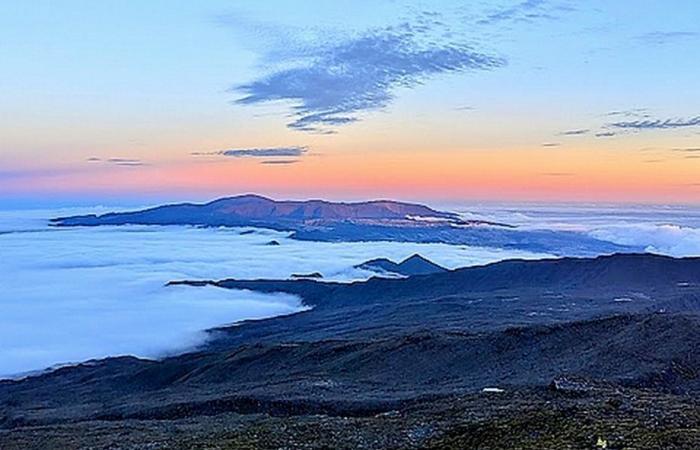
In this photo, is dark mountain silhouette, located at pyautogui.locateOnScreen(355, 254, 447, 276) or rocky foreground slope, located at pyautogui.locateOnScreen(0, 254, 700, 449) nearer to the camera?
rocky foreground slope, located at pyautogui.locateOnScreen(0, 254, 700, 449)

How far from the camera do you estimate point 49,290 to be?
172m

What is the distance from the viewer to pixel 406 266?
6954 inches

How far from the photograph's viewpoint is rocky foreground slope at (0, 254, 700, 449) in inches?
888

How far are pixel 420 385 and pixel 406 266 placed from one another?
447ft

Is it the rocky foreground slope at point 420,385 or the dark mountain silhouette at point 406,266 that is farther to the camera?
the dark mountain silhouette at point 406,266

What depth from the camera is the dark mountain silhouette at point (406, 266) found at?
171250 millimetres

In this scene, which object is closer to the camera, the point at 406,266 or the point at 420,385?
the point at 420,385

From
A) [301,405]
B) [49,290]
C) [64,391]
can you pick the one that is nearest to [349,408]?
[301,405]

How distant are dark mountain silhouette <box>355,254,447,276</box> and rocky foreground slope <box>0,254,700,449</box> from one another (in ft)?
242

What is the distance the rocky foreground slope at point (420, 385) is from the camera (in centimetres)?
2257

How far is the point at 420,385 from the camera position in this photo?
4084 cm

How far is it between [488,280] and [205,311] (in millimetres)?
50086

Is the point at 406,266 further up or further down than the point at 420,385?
further down

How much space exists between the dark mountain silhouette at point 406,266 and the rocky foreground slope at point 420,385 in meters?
73.7
